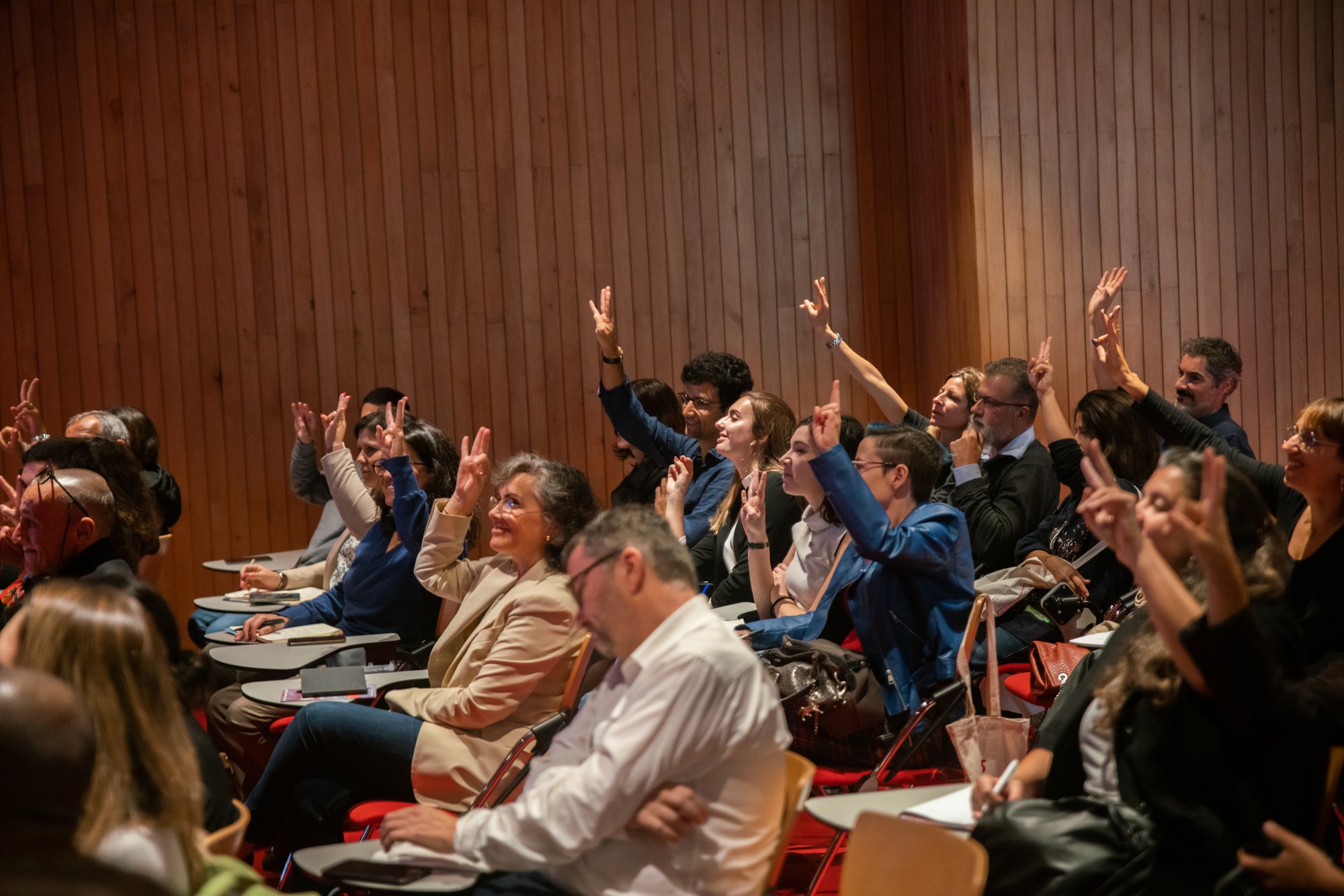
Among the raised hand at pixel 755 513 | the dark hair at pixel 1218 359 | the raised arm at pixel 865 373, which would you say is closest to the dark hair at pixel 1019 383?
the raised arm at pixel 865 373

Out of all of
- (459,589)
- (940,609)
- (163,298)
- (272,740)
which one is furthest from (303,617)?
(163,298)

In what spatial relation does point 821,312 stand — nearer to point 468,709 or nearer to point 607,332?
point 607,332

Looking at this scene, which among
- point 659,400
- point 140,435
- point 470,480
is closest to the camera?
point 470,480

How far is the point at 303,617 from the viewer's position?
4918 millimetres

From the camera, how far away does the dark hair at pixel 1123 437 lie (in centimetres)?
449

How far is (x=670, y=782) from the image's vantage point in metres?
2.29

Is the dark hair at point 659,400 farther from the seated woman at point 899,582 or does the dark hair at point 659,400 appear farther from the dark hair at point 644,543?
the dark hair at point 644,543

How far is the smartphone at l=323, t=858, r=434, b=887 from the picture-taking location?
2262mm

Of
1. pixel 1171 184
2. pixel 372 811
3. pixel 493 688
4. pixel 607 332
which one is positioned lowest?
pixel 372 811

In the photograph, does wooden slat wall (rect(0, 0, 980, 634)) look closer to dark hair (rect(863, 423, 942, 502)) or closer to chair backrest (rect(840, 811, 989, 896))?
dark hair (rect(863, 423, 942, 502))

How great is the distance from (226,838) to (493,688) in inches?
45.6

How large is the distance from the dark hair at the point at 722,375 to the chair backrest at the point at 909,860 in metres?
3.66

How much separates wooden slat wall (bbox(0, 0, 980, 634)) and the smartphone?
16.4 feet

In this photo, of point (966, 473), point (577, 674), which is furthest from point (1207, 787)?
point (966, 473)
